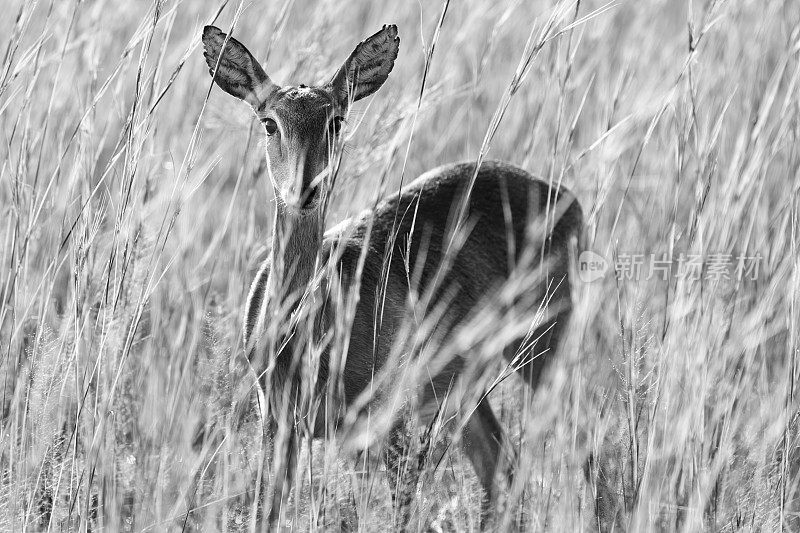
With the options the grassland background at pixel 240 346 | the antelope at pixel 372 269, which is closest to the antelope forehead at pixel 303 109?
the antelope at pixel 372 269

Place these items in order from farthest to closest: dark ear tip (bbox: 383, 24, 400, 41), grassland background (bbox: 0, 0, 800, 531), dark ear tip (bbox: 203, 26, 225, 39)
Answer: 1. dark ear tip (bbox: 383, 24, 400, 41)
2. dark ear tip (bbox: 203, 26, 225, 39)
3. grassland background (bbox: 0, 0, 800, 531)

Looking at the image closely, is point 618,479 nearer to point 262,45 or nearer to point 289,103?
point 289,103

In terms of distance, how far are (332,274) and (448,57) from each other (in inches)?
87.6

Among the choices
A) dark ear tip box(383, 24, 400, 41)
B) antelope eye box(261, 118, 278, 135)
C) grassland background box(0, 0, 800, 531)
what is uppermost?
dark ear tip box(383, 24, 400, 41)

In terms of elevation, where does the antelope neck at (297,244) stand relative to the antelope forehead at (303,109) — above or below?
below

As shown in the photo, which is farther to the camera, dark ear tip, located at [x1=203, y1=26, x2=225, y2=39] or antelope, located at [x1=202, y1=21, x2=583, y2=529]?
dark ear tip, located at [x1=203, y1=26, x2=225, y2=39]

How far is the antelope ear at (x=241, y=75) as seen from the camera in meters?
3.10

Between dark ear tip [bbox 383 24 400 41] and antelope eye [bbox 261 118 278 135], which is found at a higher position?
dark ear tip [bbox 383 24 400 41]

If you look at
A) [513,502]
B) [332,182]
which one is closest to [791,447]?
[513,502]

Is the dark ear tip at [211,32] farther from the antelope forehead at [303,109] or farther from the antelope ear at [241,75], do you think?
the antelope forehead at [303,109]

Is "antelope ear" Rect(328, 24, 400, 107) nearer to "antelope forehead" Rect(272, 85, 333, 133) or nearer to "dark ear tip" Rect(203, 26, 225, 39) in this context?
"antelope forehead" Rect(272, 85, 333, 133)

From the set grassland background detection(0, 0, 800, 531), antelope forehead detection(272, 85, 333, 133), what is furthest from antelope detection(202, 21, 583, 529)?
grassland background detection(0, 0, 800, 531)

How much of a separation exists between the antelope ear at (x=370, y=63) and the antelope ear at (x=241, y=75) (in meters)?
0.22

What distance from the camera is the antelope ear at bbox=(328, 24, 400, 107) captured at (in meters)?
3.06
